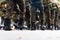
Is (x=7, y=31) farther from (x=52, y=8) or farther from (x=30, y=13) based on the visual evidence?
(x=52, y=8)

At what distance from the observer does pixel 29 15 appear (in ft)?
6.72

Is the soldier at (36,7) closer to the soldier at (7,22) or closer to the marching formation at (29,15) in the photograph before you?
the marching formation at (29,15)

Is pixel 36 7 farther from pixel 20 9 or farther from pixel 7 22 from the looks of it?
pixel 7 22

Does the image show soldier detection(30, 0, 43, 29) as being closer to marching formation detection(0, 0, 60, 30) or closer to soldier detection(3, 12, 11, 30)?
marching formation detection(0, 0, 60, 30)
